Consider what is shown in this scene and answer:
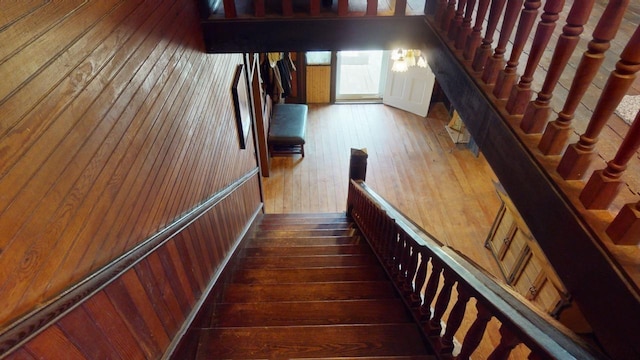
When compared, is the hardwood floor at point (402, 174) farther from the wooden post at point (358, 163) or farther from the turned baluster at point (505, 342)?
the turned baluster at point (505, 342)

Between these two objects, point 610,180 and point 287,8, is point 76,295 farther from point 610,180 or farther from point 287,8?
point 287,8

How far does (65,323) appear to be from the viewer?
989mm

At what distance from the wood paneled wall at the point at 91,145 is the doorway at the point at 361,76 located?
563 cm

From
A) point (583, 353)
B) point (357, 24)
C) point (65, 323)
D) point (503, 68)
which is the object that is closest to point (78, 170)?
point (65, 323)

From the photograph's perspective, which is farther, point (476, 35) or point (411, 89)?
point (411, 89)

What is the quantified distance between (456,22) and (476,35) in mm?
239

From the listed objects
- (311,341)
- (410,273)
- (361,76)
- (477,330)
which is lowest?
(361,76)

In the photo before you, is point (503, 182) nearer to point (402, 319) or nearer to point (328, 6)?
point (402, 319)

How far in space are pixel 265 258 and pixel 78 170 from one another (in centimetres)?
204

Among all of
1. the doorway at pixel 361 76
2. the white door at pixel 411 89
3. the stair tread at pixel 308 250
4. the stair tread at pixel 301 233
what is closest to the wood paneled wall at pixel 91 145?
the stair tread at pixel 308 250

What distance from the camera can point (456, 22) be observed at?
188cm

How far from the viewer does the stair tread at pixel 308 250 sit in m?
3.12

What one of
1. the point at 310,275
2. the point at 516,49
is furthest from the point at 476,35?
the point at 310,275

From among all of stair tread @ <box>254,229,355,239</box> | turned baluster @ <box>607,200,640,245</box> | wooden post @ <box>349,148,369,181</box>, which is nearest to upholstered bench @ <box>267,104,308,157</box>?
wooden post @ <box>349,148,369,181</box>
